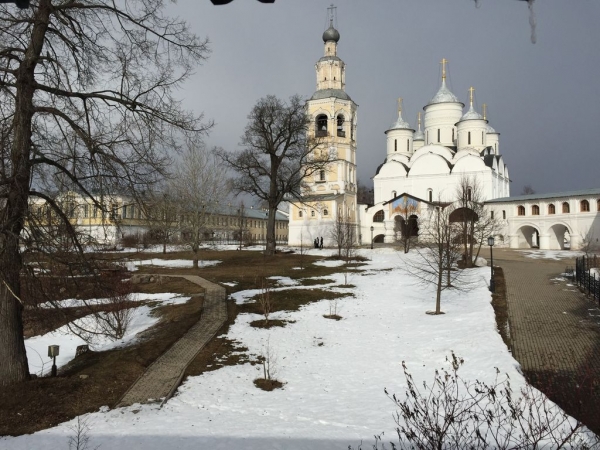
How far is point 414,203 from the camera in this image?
149ft

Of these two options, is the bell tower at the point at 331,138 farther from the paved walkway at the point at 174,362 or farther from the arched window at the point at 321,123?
the paved walkway at the point at 174,362

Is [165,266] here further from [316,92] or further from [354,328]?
[316,92]

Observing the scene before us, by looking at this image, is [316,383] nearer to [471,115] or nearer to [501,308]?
[501,308]

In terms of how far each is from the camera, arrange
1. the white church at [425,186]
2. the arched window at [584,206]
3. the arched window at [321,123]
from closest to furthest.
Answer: the arched window at [584,206]
the white church at [425,186]
the arched window at [321,123]

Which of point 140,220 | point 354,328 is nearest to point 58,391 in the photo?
point 140,220

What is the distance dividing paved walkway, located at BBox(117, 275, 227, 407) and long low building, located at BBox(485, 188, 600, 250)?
1208 inches

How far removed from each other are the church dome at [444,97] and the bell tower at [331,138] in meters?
16.7

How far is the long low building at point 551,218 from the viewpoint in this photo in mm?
38969

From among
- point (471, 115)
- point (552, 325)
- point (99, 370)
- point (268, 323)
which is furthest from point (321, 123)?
point (99, 370)

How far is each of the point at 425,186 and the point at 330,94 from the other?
16.5 m

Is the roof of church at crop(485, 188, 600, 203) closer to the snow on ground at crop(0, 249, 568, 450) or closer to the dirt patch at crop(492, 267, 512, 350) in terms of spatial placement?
the dirt patch at crop(492, 267, 512, 350)

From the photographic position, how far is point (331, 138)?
1688 inches

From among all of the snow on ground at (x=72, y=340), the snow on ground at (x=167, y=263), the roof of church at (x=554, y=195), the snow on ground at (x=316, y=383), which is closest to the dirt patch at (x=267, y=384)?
the snow on ground at (x=316, y=383)

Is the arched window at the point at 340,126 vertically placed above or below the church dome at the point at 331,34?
below
